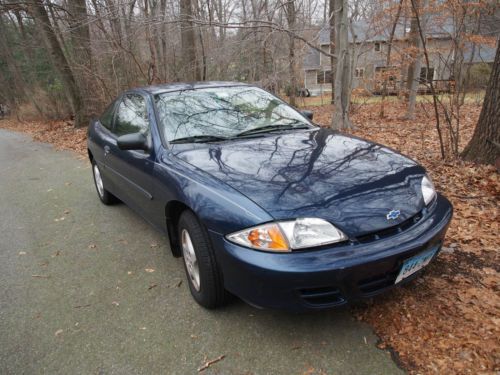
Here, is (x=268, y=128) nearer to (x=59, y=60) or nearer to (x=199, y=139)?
(x=199, y=139)

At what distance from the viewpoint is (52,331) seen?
251cm

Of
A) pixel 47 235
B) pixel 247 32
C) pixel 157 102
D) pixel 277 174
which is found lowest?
pixel 47 235

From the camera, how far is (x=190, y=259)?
102 inches

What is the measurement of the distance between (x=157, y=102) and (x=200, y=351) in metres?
2.18

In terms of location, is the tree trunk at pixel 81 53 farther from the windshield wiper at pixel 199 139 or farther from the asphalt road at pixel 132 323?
the windshield wiper at pixel 199 139

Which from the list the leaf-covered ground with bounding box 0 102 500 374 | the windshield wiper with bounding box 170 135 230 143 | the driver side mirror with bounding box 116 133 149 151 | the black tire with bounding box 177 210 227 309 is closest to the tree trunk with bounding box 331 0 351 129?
the leaf-covered ground with bounding box 0 102 500 374

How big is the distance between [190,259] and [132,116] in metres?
1.83

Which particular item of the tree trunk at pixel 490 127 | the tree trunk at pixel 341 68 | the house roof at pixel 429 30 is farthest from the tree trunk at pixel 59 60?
the tree trunk at pixel 490 127

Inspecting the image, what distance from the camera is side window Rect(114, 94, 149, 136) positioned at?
336 centimetres

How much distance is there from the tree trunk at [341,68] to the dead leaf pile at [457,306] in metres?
4.42

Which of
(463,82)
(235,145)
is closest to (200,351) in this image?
(235,145)

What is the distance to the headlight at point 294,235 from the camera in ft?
6.38

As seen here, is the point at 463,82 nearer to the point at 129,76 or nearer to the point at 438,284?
the point at 438,284

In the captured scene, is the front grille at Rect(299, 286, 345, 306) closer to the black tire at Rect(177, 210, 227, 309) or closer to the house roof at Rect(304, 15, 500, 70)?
the black tire at Rect(177, 210, 227, 309)
